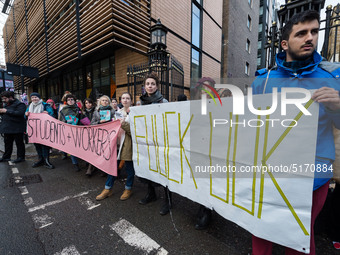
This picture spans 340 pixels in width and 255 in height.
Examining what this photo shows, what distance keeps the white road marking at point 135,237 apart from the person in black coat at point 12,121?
4627 mm

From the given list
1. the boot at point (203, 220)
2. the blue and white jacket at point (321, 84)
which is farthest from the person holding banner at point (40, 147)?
the blue and white jacket at point (321, 84)

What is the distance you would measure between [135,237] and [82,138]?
2.35m

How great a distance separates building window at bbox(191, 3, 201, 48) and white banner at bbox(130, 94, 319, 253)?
1149 cm

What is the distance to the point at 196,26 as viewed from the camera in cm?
1195

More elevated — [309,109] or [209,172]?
[309,109]

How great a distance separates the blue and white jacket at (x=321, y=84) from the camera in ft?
3.55

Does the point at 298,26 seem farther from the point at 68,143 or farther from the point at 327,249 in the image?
the point at 68,143

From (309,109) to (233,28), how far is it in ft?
62.0

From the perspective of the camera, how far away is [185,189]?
197 centimetres

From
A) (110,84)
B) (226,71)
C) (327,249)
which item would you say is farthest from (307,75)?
(226,71)

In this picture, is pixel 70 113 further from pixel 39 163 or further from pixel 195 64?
pixel 195 64

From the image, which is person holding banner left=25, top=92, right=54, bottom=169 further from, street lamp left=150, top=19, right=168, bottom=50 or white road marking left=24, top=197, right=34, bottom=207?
street lamp left=150, top=19, right=168, bottom=50

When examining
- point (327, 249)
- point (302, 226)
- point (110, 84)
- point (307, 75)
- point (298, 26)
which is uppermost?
point (110, 84)
